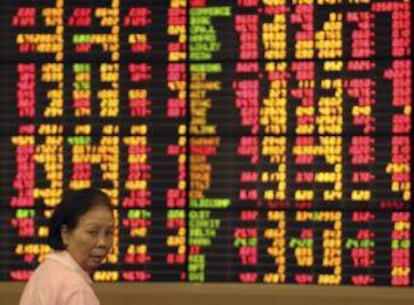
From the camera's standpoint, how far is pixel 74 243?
2420 mm

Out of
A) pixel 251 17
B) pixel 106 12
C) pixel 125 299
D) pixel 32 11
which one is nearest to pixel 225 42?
pixel 251 17

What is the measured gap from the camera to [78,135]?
478 centimetres

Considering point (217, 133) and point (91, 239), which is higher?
point (217, 133)

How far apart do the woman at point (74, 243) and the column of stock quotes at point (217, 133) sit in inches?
88.6

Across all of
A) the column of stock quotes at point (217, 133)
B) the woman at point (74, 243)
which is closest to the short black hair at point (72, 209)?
the woman at point (74, 243)

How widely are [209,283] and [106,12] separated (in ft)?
4.00

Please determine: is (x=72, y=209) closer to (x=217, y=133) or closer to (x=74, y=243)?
(x=74, y=243)

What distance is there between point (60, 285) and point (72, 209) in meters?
0.19

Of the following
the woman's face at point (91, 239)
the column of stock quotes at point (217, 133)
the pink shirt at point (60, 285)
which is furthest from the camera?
the column of stock quotes at point (217, 133)

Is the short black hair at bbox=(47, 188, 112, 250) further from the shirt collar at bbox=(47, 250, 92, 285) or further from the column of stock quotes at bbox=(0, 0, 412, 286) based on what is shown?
the column of stock quotes at bbox=(0, 0, 412, 286)

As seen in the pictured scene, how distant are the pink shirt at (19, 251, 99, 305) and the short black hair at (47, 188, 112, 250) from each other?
52 millimetres

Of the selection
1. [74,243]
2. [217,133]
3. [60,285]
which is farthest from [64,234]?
[217,133]

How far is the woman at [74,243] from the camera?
2348 millimetres

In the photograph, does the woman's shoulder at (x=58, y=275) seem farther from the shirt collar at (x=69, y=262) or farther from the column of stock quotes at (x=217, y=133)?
the column of stock quotes at (x=217, y=133)
